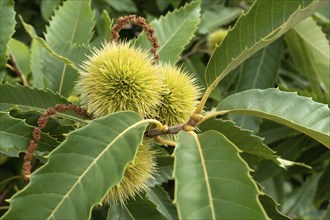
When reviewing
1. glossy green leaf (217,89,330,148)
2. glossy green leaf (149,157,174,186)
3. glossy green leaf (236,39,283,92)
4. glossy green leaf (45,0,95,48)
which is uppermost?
glossy green leaf (236,39,283,92)

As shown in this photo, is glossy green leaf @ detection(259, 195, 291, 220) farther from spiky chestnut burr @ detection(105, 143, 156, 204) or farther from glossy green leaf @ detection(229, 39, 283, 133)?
glossy green leaf @ detection(229, 39, 283, 133)

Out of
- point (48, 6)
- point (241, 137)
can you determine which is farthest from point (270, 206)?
point (48, 6)

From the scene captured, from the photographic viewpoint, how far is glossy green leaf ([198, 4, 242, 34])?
86.4 inches

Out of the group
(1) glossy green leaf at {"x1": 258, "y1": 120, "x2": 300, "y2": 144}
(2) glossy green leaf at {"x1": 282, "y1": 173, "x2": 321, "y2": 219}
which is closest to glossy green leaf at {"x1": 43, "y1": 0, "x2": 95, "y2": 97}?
(1) glossy green leaf at {"x1": 258, "y1": 120, "x2": 300, "y2": 144}

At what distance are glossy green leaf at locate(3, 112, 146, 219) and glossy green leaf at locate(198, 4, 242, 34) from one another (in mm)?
1353

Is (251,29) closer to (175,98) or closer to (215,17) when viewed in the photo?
(175,98)

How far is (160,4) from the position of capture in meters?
2.12

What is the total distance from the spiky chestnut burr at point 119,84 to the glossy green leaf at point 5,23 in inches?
11.5

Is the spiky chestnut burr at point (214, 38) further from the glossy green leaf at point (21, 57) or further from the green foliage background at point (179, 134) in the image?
the glossy green leaf at point (21, 57)

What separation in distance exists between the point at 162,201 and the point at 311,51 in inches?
40.6

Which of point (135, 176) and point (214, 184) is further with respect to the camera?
point (135, 176)

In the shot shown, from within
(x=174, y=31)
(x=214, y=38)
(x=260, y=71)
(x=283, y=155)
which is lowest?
(x=283, y=155)

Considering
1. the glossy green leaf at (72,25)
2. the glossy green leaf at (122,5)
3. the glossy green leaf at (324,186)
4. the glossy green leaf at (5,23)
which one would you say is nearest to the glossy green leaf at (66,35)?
the glossy green leaf at (72,25)

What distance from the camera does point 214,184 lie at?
83 centimetres
